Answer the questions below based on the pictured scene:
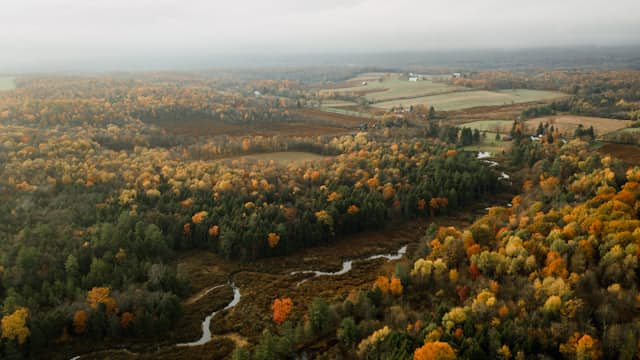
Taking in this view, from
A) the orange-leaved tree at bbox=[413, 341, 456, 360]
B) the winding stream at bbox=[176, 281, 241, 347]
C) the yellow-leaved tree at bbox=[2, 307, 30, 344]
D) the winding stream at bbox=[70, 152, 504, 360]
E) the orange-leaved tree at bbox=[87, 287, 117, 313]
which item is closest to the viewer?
the orange-leaved tree at bbox=[413, 341, 456, 360]

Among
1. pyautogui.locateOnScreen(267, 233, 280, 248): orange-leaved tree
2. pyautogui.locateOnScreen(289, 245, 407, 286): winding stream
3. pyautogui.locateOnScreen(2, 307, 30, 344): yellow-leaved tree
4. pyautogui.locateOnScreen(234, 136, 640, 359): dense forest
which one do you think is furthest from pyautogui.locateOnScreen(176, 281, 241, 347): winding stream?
pyautogui.locateOnScreen(2, 307, 30, 344): yellow-leaved tree

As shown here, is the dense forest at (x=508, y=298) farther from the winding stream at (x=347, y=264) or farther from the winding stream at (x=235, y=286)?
the winding stream at (x=235, y=286)

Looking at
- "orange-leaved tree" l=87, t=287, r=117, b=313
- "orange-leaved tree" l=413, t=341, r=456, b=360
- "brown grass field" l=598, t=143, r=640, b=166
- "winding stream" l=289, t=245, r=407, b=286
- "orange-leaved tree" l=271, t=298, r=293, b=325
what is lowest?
"winding stream" l=289, t=245, r=407, b=286

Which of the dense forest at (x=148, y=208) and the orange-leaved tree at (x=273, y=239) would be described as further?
the orange-leaved tree at (x=273, y=239)

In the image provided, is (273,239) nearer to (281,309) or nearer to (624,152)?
(281,309)

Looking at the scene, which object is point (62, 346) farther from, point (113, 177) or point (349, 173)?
point (349, 173)

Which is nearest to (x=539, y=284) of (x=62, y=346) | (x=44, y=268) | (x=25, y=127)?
(x=62, y=346)

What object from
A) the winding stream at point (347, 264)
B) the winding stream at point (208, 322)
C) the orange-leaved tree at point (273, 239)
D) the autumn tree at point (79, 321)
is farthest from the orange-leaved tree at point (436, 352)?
the orange-leaved tree at point (273, 239)

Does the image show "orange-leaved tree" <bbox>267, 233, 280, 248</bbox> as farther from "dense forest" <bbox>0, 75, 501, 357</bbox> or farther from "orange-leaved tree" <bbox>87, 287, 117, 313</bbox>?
"orange-leaved tree" <bbox>87, 287, 117, 313</bbox>

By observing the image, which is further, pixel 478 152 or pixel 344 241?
pixel 478 152

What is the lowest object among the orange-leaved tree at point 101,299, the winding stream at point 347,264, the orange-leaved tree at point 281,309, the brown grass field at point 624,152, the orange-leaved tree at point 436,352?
the winding stream at point 347,264

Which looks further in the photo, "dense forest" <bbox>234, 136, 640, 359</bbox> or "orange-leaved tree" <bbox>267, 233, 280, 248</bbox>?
"orange-leaved tree" <bbox>267, 233, 280, 248</bbox>
